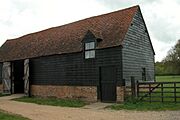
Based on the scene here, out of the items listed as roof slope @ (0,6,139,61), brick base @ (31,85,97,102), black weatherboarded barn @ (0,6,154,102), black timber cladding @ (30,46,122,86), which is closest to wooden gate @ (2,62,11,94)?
roof slope @ (0,6,139,61)

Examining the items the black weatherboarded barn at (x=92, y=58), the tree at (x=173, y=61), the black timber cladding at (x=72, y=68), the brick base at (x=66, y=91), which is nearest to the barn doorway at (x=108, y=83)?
the black weatherboarded barn at (x=92, y=58)

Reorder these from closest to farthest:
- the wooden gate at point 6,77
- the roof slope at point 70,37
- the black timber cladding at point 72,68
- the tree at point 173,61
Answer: the black timber cladding at point 72,68 < the roof slope at point 70,37 < the wooden gate at point 6,77 < the tree at point 173,61

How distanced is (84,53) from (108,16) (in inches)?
162

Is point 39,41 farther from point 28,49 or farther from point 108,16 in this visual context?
point 108,16

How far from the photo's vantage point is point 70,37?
2683 cm

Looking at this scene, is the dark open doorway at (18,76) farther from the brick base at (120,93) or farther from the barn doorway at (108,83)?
the brick base at (120,93)

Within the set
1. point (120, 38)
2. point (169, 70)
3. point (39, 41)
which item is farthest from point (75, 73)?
point (169, 70)

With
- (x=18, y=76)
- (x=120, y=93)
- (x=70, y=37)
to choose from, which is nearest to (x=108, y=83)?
(x=120, y=93)

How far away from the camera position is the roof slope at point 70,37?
74.0 ft

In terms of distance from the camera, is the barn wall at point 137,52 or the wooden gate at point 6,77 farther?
the wooden gate at point 6,77

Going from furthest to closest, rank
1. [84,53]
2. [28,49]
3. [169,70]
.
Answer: [169,70] < [28,49] < [84,53]

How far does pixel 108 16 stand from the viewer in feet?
83.6

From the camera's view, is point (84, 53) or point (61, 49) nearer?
point (84, 53)

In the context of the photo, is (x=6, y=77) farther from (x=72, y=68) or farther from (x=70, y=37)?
(x=72, y=68)
